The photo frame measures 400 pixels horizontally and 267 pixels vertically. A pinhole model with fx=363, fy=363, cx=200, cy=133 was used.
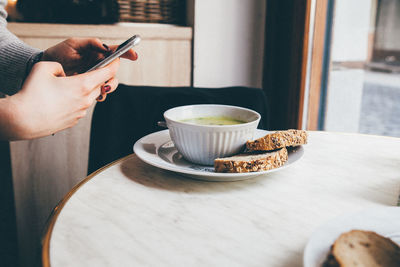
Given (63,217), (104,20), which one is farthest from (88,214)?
(104,20)

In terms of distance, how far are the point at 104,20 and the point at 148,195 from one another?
1.33 metres

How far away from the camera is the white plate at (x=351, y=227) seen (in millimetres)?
395

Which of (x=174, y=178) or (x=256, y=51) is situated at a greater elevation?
(x=256, y=51)

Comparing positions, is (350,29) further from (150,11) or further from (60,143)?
(60,143)

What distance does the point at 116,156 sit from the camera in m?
1.04

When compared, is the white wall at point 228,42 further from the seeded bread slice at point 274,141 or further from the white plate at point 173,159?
the seeded bread slice at point 274,141

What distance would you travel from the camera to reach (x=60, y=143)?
166 cm

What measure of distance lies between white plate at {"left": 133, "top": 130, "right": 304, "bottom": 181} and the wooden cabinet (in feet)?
3.08

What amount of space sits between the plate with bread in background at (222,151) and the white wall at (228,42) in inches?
45.9

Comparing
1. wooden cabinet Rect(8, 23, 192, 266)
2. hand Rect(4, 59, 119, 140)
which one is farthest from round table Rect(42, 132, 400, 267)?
wooden cabinet Rect(8, 23, 192, 266)

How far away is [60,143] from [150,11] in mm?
765

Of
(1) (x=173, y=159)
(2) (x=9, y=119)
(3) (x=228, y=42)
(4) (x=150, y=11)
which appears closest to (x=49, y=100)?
(2) (x=9, y=119)

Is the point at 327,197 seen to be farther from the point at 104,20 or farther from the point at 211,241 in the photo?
the point at 104,20

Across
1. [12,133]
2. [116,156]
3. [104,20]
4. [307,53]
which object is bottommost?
[116,156]
